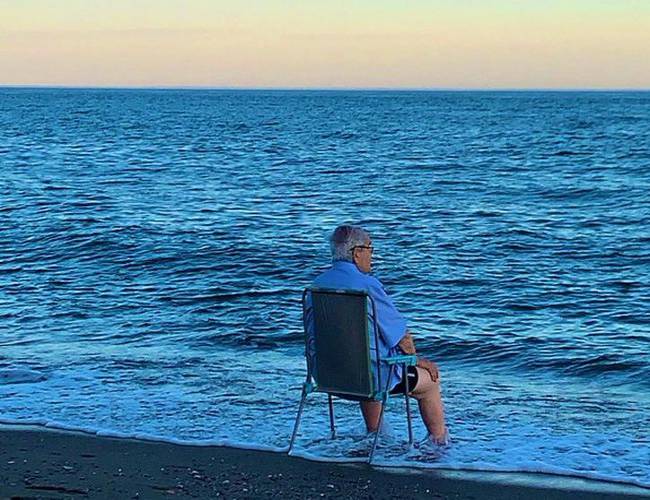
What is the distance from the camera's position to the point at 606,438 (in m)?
6.68

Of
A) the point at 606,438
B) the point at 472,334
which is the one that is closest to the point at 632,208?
the point at 472,334

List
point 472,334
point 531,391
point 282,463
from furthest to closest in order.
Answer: point 472,334 → point 531,391 → point 282,463

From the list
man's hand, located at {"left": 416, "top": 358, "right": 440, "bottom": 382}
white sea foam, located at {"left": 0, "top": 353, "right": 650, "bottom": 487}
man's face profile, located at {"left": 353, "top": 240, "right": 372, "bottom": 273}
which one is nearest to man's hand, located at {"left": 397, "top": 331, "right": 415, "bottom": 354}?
man's hand, located at {"left": 416, "top": 358, "right": 440, "bottom": 382}

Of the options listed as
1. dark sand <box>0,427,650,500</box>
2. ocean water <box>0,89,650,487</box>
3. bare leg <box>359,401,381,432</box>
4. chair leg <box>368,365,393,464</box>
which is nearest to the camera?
dark sand <box>0,427,650,500</box>

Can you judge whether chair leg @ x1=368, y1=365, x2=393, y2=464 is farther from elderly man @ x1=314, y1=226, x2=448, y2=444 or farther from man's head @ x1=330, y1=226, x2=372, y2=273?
man's head @ x1=330, y1=226, x2=372, y2=273

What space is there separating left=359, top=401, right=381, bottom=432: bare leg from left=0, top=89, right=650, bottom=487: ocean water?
12cm

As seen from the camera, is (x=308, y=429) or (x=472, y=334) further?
(x=472, y=334)

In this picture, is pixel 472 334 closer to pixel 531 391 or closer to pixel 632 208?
pixel 531 391

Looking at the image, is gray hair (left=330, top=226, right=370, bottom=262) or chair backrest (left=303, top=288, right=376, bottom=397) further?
gray hair (left=330, top=226, right=370, bottom=262)

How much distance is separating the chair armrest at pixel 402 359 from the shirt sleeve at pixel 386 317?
0.31ft

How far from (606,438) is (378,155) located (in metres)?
37.6

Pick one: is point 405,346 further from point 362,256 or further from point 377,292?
point 362,256

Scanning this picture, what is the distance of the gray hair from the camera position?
6.17 metres

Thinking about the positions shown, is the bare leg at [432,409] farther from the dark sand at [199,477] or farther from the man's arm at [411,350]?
the dark sand at [199,477]
